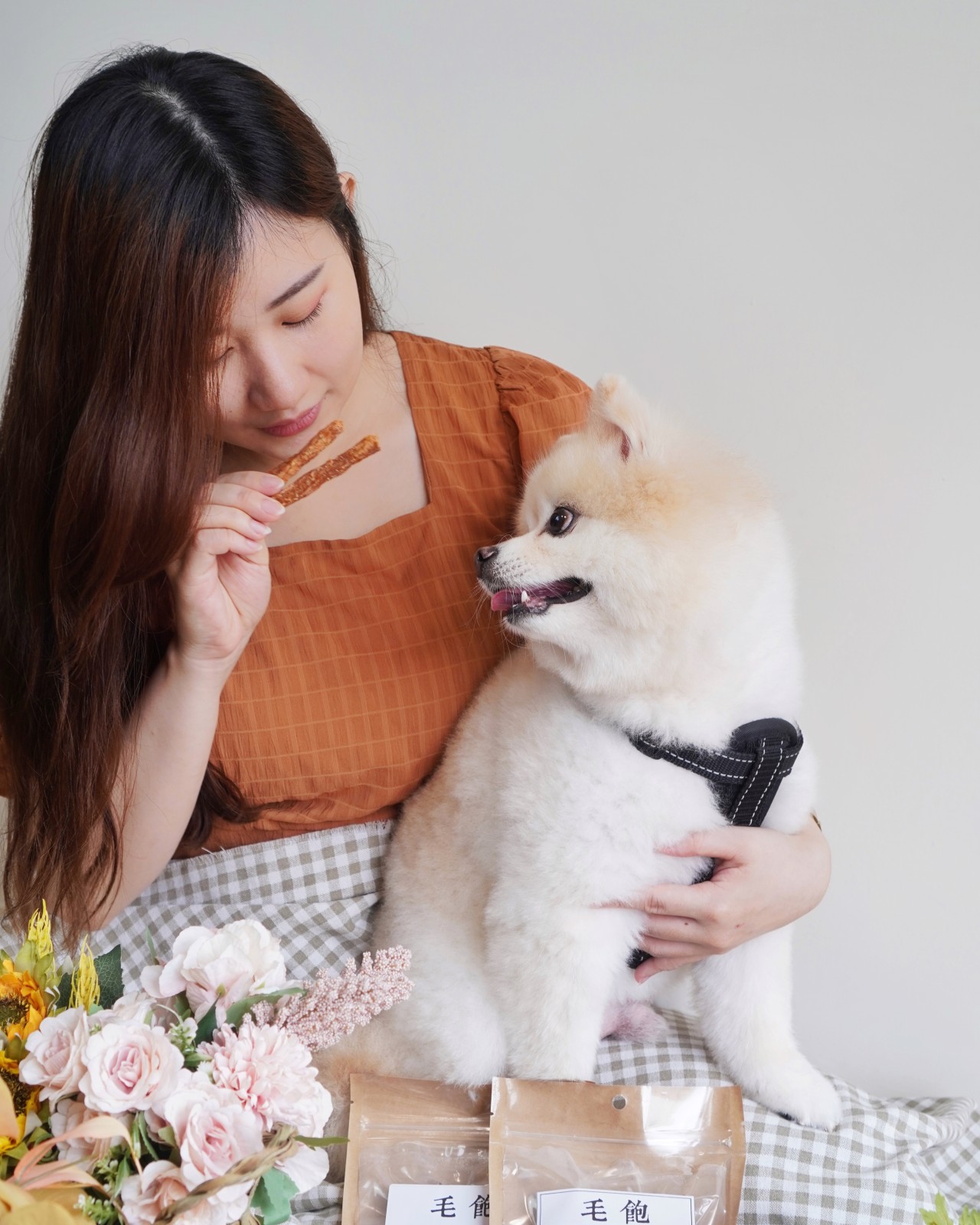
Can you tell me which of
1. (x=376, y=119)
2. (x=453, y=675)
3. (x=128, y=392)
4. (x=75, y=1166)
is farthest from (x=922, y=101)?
(x=75, y=1166)

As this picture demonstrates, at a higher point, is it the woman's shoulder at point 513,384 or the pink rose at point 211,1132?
the woman's shoulder at point 513,384

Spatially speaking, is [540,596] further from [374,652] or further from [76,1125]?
[76,1125]

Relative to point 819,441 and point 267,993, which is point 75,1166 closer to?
point 267,993

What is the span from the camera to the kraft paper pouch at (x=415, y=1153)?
111 cm

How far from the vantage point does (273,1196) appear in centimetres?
77

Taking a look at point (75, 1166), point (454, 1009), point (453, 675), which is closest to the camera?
point (75, 1166)

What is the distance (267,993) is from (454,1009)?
0.45m

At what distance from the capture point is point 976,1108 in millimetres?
1615

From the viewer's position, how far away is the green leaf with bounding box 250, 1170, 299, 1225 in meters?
0.77

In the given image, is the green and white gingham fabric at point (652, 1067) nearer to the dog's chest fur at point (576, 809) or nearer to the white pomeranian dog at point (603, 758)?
the white pomeranian dog at point (603, 758)

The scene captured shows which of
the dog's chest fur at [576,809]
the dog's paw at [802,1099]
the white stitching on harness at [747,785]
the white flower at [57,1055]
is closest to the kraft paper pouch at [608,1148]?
the dog's paw at [802,1099]

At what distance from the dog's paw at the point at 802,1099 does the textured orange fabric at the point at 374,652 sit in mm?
Answer: 592

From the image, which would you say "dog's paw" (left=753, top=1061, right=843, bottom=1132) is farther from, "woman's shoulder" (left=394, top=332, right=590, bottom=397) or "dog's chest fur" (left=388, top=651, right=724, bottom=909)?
"woman's shoulder" (left=394, top=332, right=590, bottom=397)

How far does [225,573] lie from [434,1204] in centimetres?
75
